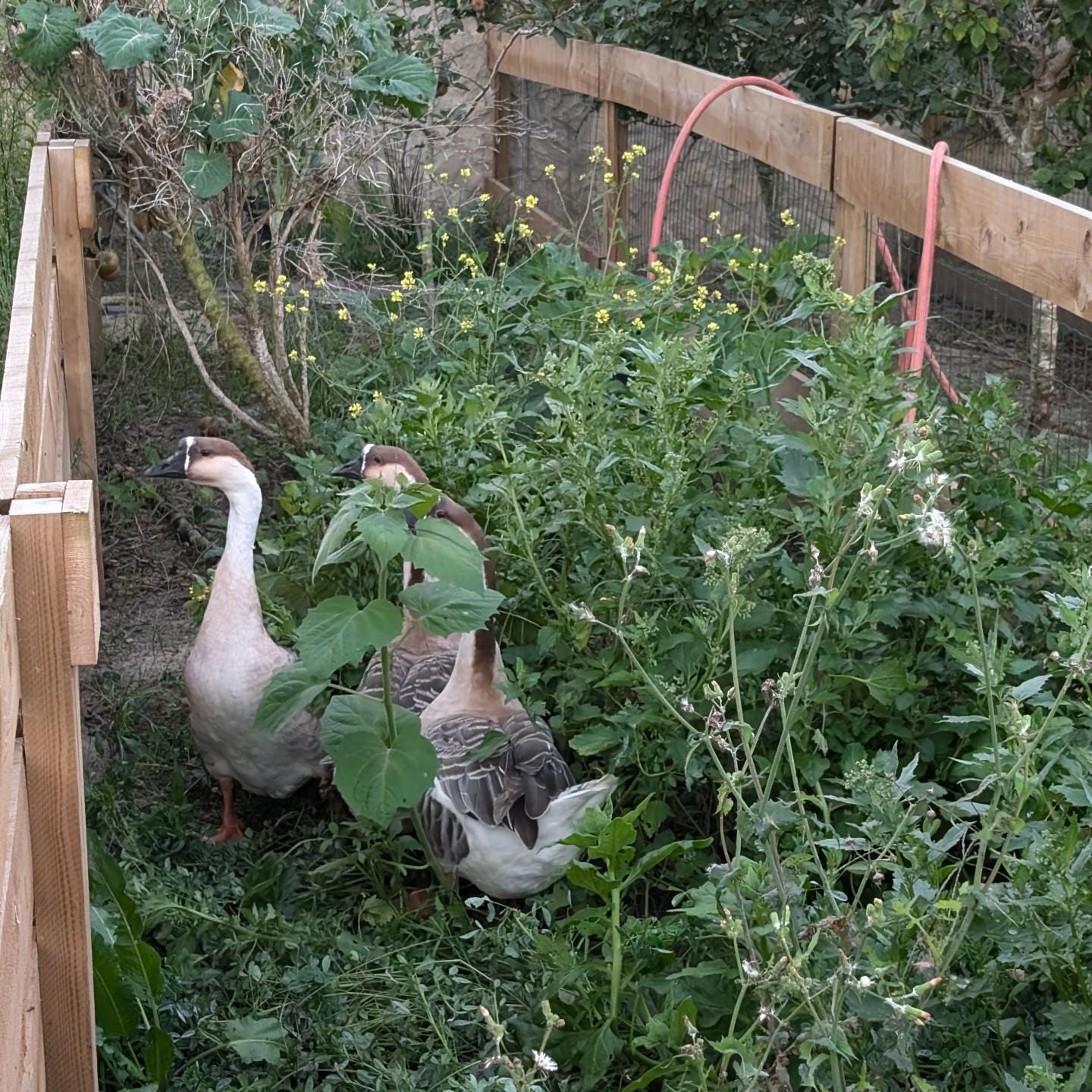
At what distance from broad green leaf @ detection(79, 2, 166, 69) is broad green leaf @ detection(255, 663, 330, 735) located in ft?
7.36

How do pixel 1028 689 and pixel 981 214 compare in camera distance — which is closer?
pixel 1028 689

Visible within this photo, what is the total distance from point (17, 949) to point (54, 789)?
0.30 m

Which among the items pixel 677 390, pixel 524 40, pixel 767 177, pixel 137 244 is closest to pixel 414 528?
pixel 677 390

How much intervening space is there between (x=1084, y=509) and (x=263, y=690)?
186 centimetres

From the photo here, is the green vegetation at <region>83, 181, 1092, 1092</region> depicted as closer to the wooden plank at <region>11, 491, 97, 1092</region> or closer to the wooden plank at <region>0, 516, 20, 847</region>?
the wooden plank at <region>11, 491, 97, 1092</region>

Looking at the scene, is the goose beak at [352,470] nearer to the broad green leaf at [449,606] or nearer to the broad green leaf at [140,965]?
the broad green leaf at [449,606]

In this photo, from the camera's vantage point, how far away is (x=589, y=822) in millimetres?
2365

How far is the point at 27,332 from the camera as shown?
2811mm

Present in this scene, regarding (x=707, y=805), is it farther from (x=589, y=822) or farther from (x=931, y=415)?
(x=931, y=415)

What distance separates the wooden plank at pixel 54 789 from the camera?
1745 mm

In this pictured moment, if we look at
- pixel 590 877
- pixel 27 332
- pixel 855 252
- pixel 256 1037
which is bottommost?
pixel 256 1037

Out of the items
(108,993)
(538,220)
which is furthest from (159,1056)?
(538,220)

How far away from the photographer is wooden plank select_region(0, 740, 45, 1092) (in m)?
1.49

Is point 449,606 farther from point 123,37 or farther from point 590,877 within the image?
point 123,37
